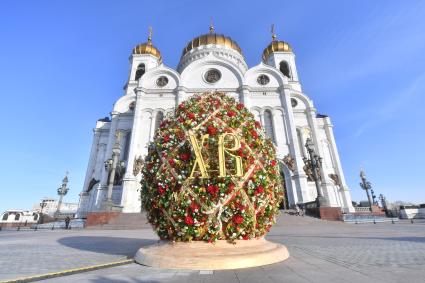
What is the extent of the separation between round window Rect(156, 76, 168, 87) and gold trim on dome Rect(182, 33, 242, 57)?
Result: 1240cm

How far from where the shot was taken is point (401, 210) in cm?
2478

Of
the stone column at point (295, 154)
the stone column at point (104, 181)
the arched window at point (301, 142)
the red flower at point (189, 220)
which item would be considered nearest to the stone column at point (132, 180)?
the stone column at point (104, 181)

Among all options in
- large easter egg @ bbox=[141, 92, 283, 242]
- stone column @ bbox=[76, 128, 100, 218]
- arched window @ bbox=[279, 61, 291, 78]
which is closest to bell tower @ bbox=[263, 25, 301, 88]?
arched window @ bbox=[279, 61, 291, 78]

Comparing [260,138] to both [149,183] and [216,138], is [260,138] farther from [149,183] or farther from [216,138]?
[149,183]

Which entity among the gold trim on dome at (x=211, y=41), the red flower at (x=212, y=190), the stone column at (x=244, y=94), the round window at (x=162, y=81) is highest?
the gold trim on dome at (x=211, y=41)

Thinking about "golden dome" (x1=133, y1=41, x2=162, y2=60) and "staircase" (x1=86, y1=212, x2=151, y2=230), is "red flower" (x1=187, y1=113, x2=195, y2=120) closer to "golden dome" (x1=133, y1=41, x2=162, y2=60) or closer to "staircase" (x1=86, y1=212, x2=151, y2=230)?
"staircase" (x1=86, y1=212, x2=151, y2=230)

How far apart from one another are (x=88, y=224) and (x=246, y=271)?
16.3 meters

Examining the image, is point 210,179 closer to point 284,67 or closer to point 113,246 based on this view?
point 113,246

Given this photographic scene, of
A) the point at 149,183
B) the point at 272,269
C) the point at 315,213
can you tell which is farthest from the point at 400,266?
the point at 315,213

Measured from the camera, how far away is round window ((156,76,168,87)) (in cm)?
2942

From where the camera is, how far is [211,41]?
37.8m

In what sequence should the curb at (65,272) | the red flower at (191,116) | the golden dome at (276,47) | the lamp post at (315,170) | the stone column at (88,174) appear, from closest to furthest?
the curb at (65,272)
the red flower at (191,116)
the lamp post at (315,170)
the stone column at (88,174)
the golden dome at (276,47)

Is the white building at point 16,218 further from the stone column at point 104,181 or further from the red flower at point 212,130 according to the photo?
the red flower at point 212,130

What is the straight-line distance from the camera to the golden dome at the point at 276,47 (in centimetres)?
3766
